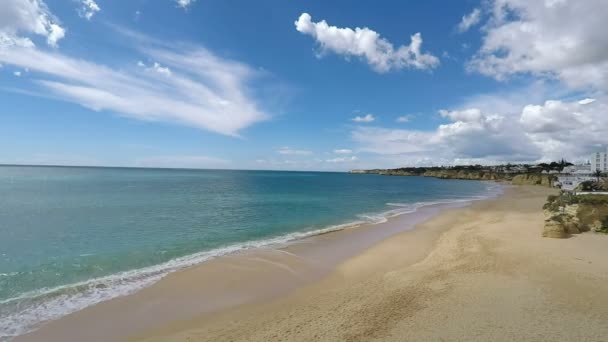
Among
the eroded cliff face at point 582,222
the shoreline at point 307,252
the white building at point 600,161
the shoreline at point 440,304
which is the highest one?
the white building at point 600,161

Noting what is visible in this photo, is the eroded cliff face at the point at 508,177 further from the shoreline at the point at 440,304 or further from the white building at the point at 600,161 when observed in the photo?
the shoreline at the point at 440,304

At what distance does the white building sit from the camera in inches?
4643

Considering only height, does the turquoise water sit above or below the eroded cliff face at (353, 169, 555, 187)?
below

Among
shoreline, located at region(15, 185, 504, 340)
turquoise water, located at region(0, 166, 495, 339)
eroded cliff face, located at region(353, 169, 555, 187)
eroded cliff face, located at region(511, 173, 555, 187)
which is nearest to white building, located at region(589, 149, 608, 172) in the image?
eroded cliff face, located at region(353, 169, 555, 187)

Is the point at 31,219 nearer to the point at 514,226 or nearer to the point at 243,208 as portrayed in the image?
the point at 243,208

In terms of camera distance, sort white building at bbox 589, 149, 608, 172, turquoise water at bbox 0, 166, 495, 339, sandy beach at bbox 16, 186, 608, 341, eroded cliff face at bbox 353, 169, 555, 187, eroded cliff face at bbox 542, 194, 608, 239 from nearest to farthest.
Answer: sandy beach at bbox 16, 186, 608, 341, turquoise water at bbox 0, 166, 495, 339, eroded cliff face at bbox 542, 194, 608, 239, eroded cliff face at bbox 353, 169, 555, 187, white building at bbox 589, 149, 608, 172

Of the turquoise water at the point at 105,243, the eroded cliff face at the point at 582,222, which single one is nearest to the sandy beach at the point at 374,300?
the turquoise water at the point at 105,243

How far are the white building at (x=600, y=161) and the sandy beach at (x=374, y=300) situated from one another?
152 metres

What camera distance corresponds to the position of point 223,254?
1385 centimetres

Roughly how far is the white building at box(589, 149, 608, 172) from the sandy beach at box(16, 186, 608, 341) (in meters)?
152

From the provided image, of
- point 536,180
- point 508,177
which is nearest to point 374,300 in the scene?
point 536,180

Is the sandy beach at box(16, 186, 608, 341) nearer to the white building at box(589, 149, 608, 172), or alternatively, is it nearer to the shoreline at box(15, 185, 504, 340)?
the shoreline at box(15, 185, 504, 340)

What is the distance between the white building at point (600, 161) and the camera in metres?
118

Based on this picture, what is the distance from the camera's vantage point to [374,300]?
8.26 m
